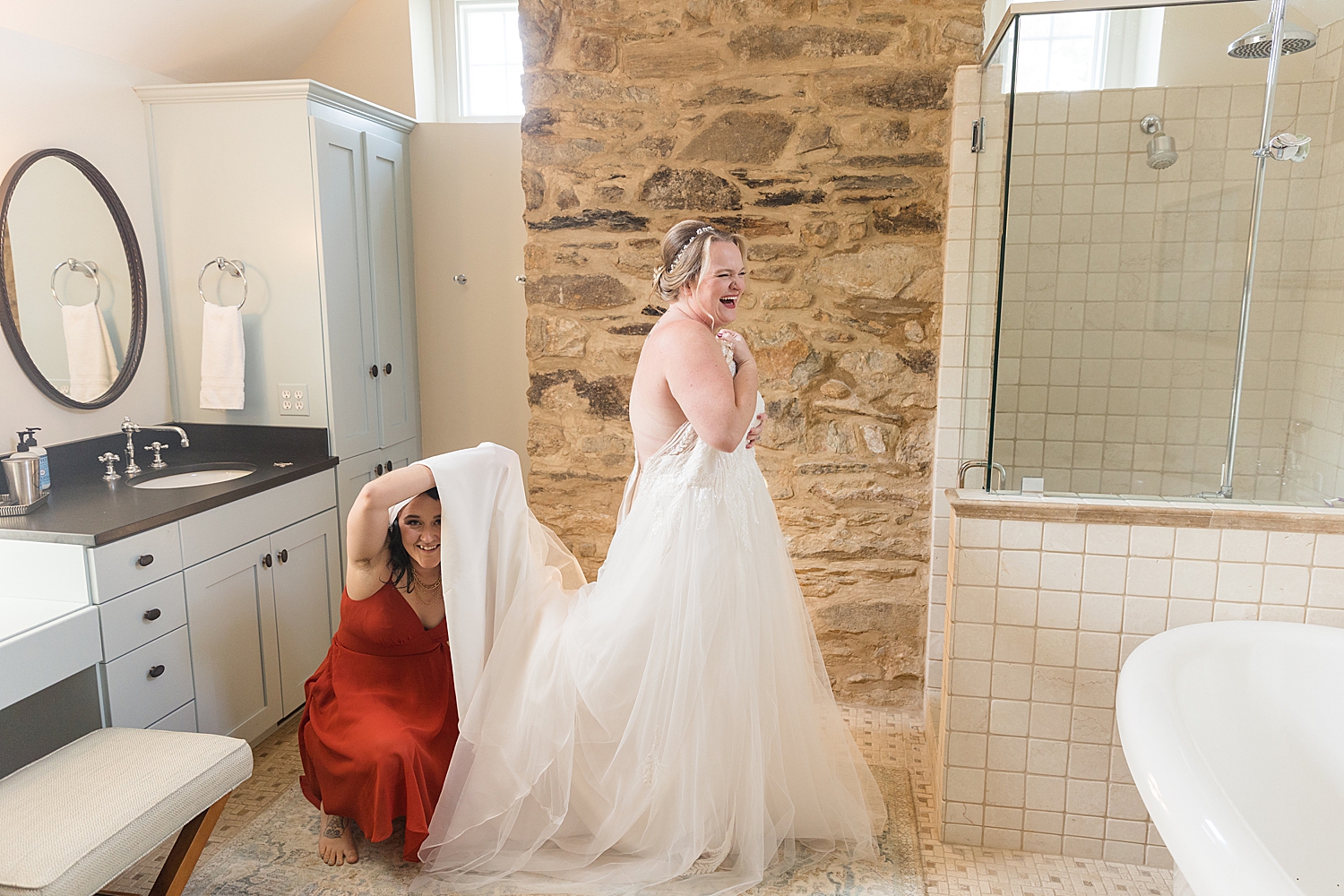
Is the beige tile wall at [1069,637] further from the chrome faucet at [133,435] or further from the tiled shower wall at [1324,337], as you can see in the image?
the chrome faucet at [133,435]

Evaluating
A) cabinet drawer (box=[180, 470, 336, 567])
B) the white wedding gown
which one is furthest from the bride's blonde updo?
cabinet drawer (box=[180, 470, 336, 567])

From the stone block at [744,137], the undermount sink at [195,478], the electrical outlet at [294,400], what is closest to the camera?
the undermount sink at [195,478]

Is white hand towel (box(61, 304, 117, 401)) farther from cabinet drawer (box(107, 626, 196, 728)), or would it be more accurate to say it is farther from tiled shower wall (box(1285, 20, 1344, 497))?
tiled shower wall (box(1285, 20, 1344, 497))

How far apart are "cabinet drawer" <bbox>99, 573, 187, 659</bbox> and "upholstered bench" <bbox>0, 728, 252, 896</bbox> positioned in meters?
0.24

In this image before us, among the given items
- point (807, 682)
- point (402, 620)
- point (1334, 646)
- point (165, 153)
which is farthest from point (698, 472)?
point (165, 153)

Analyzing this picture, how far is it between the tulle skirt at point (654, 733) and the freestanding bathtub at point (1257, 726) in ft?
2.55

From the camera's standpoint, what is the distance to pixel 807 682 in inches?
84.3

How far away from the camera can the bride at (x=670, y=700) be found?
1958 mm

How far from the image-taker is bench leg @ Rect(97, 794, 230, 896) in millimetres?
1833

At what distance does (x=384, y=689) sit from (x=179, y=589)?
60cm

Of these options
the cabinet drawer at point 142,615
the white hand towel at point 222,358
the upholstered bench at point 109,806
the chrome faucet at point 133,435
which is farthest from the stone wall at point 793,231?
the upholstered bench at point 109,806

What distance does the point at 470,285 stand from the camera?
3.37 metres

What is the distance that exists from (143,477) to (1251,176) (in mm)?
3191

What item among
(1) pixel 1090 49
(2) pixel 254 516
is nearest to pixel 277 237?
(2) pixel 254 516
